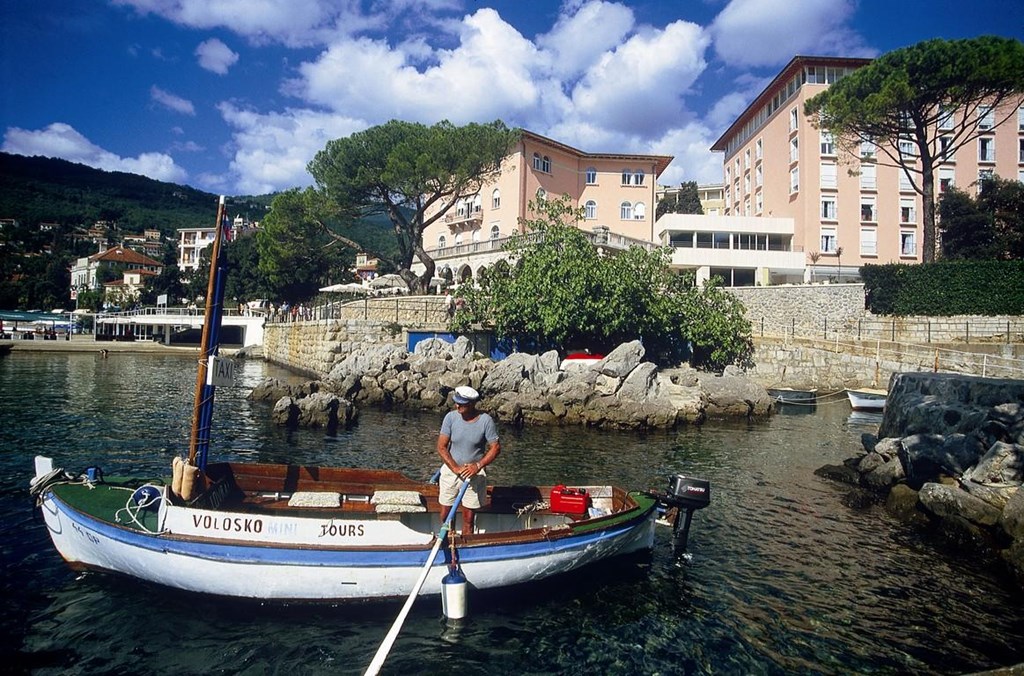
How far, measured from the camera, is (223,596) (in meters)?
7.66

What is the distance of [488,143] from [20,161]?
17070 centimetres

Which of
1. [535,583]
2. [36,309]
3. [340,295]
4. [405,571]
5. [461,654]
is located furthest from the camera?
[36,309]

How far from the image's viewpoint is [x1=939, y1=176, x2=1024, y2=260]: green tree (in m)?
38.6

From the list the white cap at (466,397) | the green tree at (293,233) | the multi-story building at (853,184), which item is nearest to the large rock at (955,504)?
the white cap at (466,397)

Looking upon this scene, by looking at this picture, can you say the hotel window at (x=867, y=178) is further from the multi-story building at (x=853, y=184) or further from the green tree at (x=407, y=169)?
the green tree at (x=407, y=169)

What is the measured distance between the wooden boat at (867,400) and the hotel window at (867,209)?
938 inches

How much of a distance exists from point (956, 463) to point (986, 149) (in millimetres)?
47265

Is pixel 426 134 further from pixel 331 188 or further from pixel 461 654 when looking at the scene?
pixel 461 654

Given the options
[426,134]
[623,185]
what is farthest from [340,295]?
[623,185]

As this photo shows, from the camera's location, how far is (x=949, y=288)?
3306 centimetres

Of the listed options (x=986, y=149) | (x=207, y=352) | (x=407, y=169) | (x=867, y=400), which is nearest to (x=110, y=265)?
(x=407, y=169)

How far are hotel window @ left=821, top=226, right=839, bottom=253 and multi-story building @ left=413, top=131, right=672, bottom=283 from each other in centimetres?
1314

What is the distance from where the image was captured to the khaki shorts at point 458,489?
835cm

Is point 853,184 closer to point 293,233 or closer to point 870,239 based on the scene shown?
point 870,239
